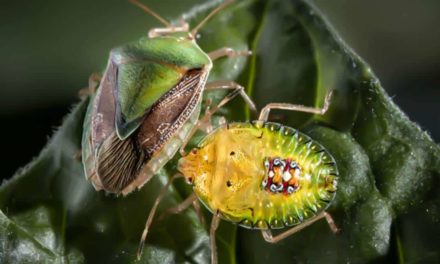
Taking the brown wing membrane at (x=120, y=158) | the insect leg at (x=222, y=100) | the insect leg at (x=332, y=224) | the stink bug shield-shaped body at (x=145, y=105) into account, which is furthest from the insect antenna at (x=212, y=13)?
the insect leg at (x=332, y=224)

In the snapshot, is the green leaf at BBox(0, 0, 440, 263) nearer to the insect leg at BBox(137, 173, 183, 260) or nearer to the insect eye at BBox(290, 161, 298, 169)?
the insect leg at BBox(137, 173, 183, 260)

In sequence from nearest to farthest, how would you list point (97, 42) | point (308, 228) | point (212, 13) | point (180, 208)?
point (308, 228) → point (180, 208) → point (212, 13) → point (97, 42)

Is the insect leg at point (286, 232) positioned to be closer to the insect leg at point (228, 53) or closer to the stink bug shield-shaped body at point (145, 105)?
the stink bug shield-shaped body at point (145, 105)

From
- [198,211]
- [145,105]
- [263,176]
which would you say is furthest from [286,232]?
[145,105]

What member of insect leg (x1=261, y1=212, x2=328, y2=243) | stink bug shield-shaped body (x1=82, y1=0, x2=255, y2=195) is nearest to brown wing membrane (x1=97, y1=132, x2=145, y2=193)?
stink bug shield-shaped body (x1=82, y1=0, x2=255, y2=195)

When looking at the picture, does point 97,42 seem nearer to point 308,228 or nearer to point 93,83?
point 93,83

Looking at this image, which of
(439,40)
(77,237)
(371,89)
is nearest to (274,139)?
(371,89)

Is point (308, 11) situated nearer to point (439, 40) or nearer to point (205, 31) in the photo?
point (205, 31)
